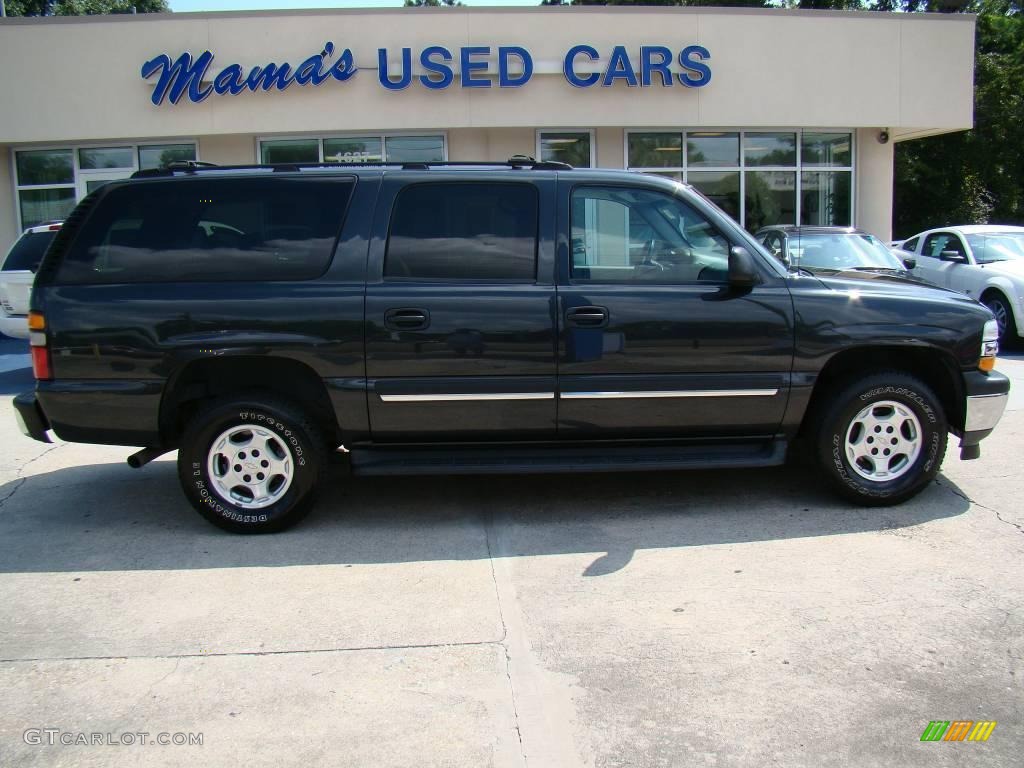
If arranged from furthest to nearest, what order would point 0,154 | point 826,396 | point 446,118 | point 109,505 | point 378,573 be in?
point 0,154 < point 446,118 < point 109,505 < point 826,396 < point 378,573

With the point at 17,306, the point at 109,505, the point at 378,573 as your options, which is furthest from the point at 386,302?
the point at 17,306

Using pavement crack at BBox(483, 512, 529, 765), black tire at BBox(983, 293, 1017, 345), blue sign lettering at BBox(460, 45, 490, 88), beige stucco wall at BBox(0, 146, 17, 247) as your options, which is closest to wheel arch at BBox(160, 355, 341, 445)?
pavement crack at BBox(483, 512, 529, 765)

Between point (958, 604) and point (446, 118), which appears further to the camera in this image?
point (446, 118)

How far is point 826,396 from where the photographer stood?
5055mm

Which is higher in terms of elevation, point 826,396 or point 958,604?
point 826,396

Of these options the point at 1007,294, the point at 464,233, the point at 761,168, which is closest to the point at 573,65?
the point at 761,168

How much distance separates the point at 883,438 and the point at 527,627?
2.57 m

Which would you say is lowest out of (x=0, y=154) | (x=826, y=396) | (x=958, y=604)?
(x=958, y=604)

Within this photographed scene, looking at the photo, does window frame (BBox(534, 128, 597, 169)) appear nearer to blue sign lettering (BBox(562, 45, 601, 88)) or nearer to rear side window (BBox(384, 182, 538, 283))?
blue sign lettering (BBox(562, 45, 601, 88))

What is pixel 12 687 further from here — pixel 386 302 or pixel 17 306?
pixel 17 306

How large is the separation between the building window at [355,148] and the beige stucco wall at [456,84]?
25.3 inches

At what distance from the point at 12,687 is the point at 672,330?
11.3 feet

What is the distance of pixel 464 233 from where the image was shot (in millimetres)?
4781

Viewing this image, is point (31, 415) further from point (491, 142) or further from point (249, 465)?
point (491, 142)
